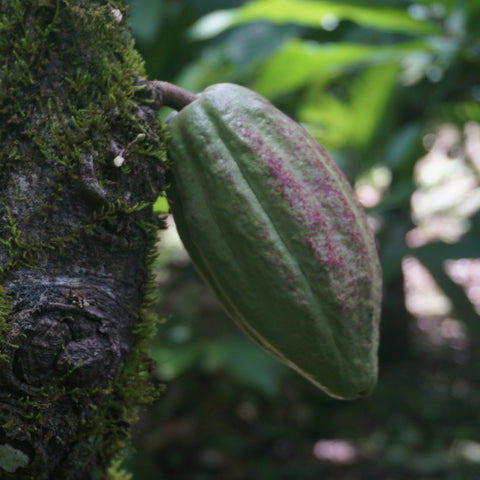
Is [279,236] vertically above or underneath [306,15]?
above

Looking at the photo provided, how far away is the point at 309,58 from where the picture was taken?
7.74ft

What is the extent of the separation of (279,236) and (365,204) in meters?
2.45

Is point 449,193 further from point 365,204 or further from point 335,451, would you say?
point 335,451

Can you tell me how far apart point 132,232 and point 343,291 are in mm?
316

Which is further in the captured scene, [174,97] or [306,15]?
[306,15]

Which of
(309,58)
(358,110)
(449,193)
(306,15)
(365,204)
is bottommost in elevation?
(449,193)

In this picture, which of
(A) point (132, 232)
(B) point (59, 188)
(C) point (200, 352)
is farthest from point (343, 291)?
(C) point (200, 352)

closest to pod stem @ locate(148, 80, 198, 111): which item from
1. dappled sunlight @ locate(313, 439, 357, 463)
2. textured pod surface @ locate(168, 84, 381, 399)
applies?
textured pod surface @ locate(168, 84, 381, 399)

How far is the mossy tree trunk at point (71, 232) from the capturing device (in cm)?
73

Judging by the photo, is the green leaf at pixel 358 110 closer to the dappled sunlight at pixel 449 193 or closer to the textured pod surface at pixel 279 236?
the dappled sunlight at pixel 449 193

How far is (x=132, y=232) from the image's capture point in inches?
32.6

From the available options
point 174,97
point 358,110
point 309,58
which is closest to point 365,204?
point 358,110

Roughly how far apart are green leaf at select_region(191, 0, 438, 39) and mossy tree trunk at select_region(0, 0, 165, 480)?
137cm

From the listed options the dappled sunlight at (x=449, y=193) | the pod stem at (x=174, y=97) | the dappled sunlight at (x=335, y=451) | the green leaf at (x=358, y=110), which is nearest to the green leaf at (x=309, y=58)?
the green leaf at (x=358, y=110)
